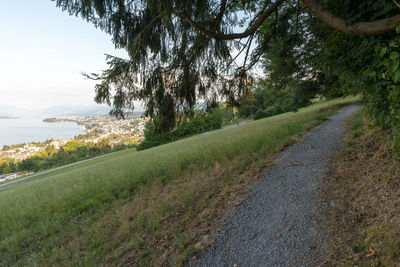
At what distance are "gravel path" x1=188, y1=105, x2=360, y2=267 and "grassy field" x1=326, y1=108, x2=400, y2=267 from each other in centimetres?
23

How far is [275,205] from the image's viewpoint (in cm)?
330

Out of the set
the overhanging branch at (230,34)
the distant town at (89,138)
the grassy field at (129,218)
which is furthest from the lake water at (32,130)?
the overhanging branch at (230,34)

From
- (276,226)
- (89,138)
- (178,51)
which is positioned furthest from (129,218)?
(89,138)

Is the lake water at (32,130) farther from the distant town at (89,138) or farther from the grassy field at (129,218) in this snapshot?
the grassy field at (129,218)

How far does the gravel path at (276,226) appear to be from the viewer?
2238 millimetres

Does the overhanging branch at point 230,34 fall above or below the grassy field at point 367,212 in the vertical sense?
above

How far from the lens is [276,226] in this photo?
274 cm

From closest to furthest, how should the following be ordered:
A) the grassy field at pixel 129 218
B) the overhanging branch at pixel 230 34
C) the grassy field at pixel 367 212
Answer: the grassy field at pixel 367 212
the grassy field at pixel 129 218
the overhanging branch at pixel 230 34

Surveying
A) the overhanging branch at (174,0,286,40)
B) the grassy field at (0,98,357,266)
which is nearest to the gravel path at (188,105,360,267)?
the grassy field at (0,98,357,266)

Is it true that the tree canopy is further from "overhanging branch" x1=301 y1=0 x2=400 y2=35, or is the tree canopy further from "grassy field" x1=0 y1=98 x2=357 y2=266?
"grassy field" x1=0 y1=98 x2=357 y2=266

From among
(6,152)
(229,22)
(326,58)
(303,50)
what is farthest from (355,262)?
(6,152)

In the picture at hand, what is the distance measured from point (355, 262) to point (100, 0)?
6082 mm

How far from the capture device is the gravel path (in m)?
2.24

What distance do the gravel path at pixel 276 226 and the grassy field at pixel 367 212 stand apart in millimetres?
234
